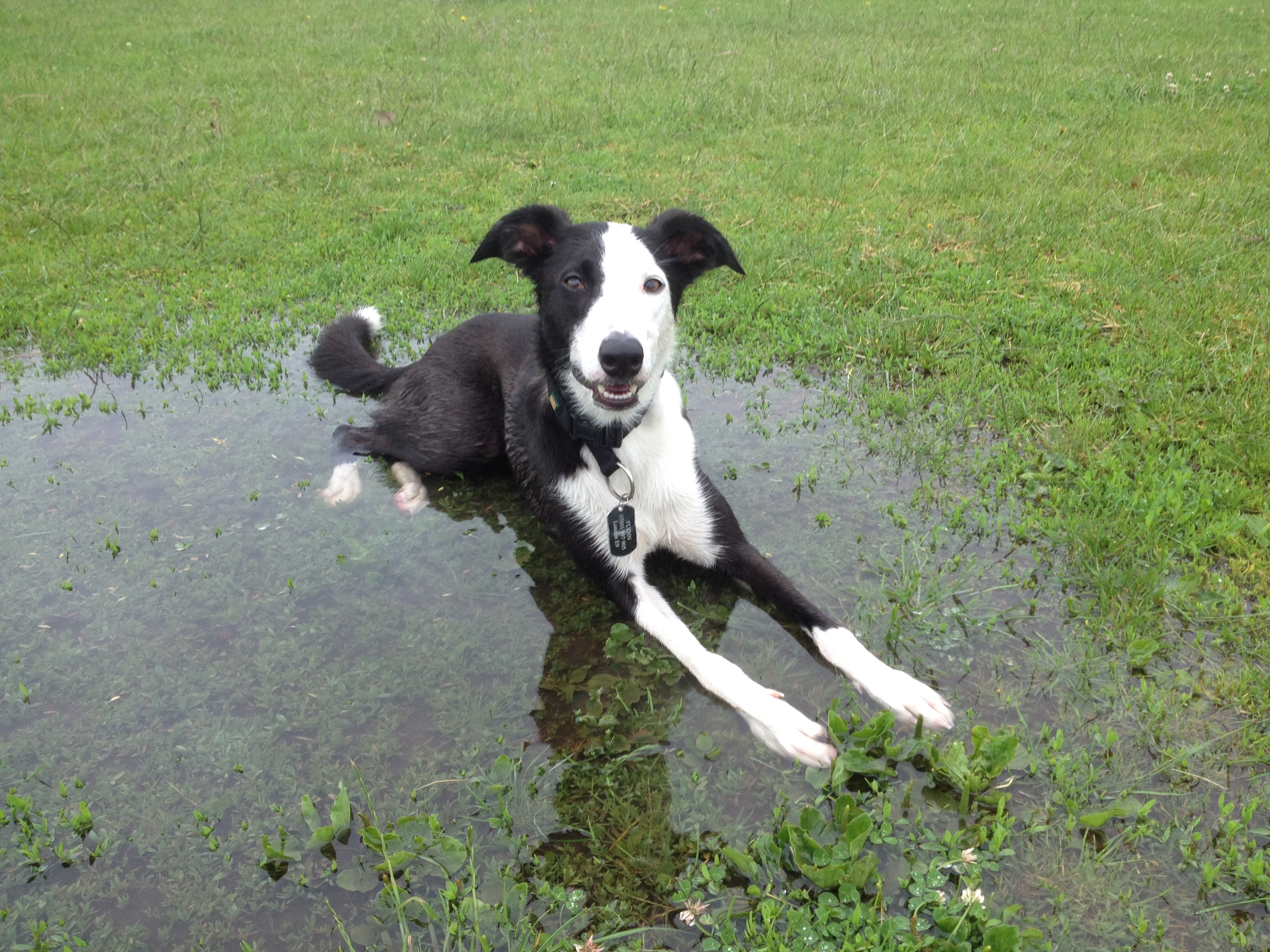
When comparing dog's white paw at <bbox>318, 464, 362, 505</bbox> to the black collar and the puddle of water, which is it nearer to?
the puddle of water

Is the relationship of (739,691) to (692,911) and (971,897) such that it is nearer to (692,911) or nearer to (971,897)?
(692,911)

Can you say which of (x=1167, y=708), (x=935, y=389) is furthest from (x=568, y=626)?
(x=935, y=389)

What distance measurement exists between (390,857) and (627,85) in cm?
945

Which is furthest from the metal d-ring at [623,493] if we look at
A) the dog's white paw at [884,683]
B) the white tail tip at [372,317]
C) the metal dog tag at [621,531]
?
the white tail tip at [372,317]

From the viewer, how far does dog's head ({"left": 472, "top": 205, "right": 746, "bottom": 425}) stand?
3.10 meters

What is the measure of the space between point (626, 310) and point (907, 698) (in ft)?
5.29

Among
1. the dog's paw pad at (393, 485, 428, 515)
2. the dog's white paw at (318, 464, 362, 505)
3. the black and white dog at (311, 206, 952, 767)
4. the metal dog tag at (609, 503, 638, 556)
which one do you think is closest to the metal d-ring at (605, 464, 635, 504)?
the black and white dog at (311, 206, 952, 767)

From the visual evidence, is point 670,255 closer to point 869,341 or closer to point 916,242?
point 869,341

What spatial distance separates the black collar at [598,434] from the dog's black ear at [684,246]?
0.63m

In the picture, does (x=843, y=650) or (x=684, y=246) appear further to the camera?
(x=684, y=246)

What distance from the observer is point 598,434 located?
3.42 metres

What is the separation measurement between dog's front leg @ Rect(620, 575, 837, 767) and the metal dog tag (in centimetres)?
16

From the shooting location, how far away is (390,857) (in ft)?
7.55

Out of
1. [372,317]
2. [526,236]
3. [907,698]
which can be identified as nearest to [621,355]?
[526,236]
